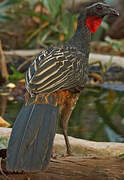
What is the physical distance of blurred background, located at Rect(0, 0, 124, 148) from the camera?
5457 millimetres

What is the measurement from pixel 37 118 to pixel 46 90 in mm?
209

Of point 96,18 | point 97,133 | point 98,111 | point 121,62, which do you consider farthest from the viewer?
point 121,62

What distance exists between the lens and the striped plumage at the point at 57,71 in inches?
125

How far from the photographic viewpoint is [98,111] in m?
6.12

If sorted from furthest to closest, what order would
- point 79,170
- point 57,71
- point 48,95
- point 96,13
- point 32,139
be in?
point 96,13, point 57,71, point 48,95, point 79,170, point 32,139

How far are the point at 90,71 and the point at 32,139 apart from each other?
17.5 ft

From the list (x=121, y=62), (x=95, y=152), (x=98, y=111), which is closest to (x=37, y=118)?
(x=95, y=152)

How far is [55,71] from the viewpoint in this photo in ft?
11.0

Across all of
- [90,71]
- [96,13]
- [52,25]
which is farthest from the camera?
[52,25]

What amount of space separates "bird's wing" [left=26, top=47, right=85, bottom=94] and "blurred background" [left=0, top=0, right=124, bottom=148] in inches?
59.6

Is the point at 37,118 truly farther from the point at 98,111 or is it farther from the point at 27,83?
the point at 98,111

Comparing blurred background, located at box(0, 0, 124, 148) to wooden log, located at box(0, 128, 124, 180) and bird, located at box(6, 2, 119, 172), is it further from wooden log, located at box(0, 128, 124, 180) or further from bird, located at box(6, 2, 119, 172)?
wooden log, located at box(0, 128, 124, 180)

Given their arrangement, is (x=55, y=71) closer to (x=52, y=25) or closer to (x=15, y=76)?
(x=15, y=76)

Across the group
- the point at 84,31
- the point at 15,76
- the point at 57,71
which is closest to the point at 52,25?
the point at 15,76
